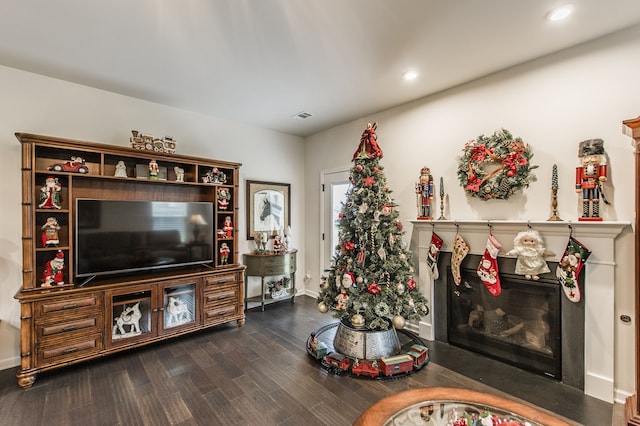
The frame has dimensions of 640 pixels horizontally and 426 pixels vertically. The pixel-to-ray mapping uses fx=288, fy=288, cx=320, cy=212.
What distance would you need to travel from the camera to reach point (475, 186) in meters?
2.79

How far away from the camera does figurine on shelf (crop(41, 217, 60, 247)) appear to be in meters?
2.60

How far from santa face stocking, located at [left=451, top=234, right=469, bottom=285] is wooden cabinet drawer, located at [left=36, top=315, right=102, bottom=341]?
339 centimetres

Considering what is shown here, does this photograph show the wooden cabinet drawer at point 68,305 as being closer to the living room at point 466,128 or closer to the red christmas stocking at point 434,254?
the living room at point 466,128

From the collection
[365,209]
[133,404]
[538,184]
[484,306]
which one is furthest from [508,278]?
[133,404]

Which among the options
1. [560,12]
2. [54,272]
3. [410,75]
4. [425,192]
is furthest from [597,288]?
[54,272]

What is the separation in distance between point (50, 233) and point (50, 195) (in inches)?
13.5

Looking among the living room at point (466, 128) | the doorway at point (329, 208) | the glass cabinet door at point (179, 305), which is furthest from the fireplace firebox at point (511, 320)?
the glass cabinet door at point (179, 305)

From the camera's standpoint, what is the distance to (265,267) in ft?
13.1

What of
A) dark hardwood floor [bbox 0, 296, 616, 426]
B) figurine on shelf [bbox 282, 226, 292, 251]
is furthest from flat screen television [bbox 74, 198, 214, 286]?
figurine on shelf [bbox 282, 226, 292, 251]

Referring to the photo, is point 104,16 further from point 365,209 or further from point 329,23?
point 365,209

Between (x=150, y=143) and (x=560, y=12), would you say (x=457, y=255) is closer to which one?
(x=560, y=12)

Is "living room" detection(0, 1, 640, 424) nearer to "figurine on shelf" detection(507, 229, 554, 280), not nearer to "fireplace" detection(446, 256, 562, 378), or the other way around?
"figurine on shelf" detection(507, 229, 554, 280)

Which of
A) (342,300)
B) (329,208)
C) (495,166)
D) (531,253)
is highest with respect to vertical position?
(495,166)

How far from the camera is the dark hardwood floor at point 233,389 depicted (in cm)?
196
